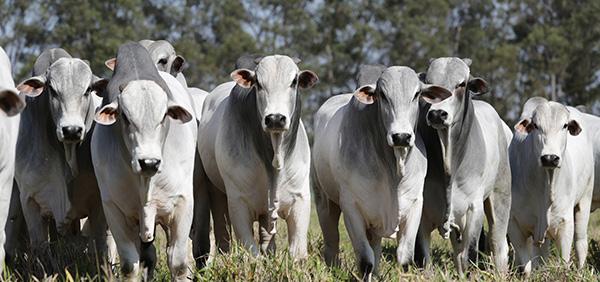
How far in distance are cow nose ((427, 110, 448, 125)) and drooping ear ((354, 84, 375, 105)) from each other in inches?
21.6

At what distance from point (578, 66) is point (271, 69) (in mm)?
32627

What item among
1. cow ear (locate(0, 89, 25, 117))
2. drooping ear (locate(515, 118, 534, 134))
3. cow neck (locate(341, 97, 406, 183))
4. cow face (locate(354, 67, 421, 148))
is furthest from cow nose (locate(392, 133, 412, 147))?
cow ear (locate(0, 89, 25, 117))

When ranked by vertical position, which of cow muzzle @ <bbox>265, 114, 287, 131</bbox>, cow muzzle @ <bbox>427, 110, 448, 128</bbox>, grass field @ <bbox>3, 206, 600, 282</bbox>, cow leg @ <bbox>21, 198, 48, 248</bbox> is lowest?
grass field @ <bbox>3, 206, 600, 282</bbox>

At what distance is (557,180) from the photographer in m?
10.1

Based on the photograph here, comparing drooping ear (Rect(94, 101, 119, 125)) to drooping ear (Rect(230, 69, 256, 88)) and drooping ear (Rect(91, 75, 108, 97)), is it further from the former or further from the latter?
drooping ear (Rect(230, 69, 256, 88))

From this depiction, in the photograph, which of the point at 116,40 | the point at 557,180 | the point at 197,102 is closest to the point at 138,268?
the point at 197,102

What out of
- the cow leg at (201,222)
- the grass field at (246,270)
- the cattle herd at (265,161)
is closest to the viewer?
the grass field at (246,270)

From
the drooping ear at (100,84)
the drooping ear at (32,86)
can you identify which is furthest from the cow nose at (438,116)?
the drooping ear at (32,86)

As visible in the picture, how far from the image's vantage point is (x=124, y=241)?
7715mm

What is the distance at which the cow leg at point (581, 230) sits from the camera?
34.5ft

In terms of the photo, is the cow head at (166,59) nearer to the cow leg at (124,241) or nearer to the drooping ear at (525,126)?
the cow leg at (124,241)

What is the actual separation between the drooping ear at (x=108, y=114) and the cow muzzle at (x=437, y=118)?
2625mm

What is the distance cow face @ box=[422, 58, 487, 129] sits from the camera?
8453mm

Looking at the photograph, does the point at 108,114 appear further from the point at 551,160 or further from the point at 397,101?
the point at 551,160
